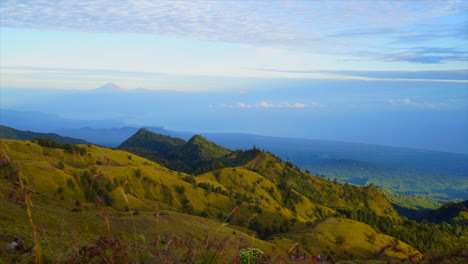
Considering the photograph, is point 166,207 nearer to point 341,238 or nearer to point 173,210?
point 173,210

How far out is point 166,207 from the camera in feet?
204

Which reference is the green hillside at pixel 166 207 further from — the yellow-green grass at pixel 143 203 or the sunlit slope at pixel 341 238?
the sunlit slope at pixel 341 238

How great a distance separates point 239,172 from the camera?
12525cm

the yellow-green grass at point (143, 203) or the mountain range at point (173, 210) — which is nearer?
the mountain range at point (173, 210)

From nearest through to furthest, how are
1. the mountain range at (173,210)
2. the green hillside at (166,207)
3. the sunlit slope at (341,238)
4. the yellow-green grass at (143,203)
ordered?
the mountain range at (173,210) → the green hillside at (166,207) → the yellow-green grass at (143,203) → the sunlit slope at (341,238)

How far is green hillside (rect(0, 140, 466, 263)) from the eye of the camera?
5.16 meters

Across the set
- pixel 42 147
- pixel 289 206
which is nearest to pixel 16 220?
pixel 42 147

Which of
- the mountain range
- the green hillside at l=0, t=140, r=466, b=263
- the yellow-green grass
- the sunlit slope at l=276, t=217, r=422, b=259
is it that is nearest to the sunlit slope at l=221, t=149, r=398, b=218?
the green hillside at l=0, t=140, r=466, b=263

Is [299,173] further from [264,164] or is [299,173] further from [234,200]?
[234,200]

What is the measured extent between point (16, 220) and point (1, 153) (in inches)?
814

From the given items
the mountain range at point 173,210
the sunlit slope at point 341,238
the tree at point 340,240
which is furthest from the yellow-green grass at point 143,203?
the tree at point 340,240

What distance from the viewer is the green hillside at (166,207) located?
516 cm

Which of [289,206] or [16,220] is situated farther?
[289,206]

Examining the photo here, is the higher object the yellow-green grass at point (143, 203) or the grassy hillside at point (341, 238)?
the yellow-green grass at point (143, 203)
